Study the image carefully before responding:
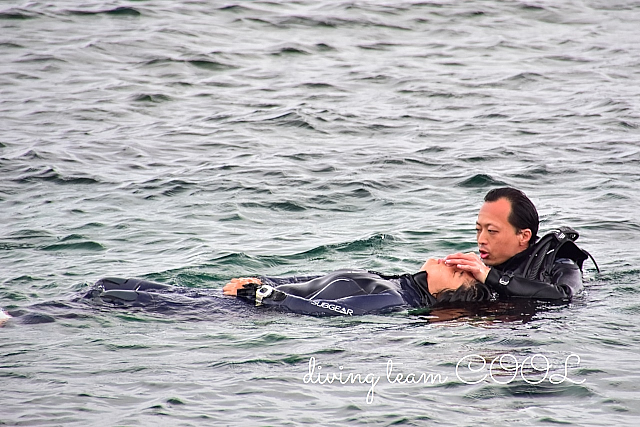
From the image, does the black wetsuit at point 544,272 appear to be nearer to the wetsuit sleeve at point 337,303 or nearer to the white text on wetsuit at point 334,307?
the wetsuit sleeve at point 337,303

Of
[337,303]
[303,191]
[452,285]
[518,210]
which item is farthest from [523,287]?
[303,191]

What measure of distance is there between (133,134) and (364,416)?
35.8 ft

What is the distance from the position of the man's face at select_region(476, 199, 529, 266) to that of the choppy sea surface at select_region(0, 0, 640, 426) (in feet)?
2.00

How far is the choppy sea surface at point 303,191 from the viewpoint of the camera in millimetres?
6621

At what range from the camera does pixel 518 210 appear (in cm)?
854

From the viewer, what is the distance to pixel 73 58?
20.3 m

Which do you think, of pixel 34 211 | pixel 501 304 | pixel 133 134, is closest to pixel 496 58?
pixel 133 134

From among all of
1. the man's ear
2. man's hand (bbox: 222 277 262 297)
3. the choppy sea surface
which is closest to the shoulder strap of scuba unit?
the man's ear

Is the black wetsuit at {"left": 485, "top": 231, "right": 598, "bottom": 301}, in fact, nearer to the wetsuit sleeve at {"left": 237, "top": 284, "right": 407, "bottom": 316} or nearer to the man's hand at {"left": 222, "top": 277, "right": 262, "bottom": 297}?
the wetsuit sleeve at {"left": 237, "top": 284, "right": 407, "bottom": 316}
